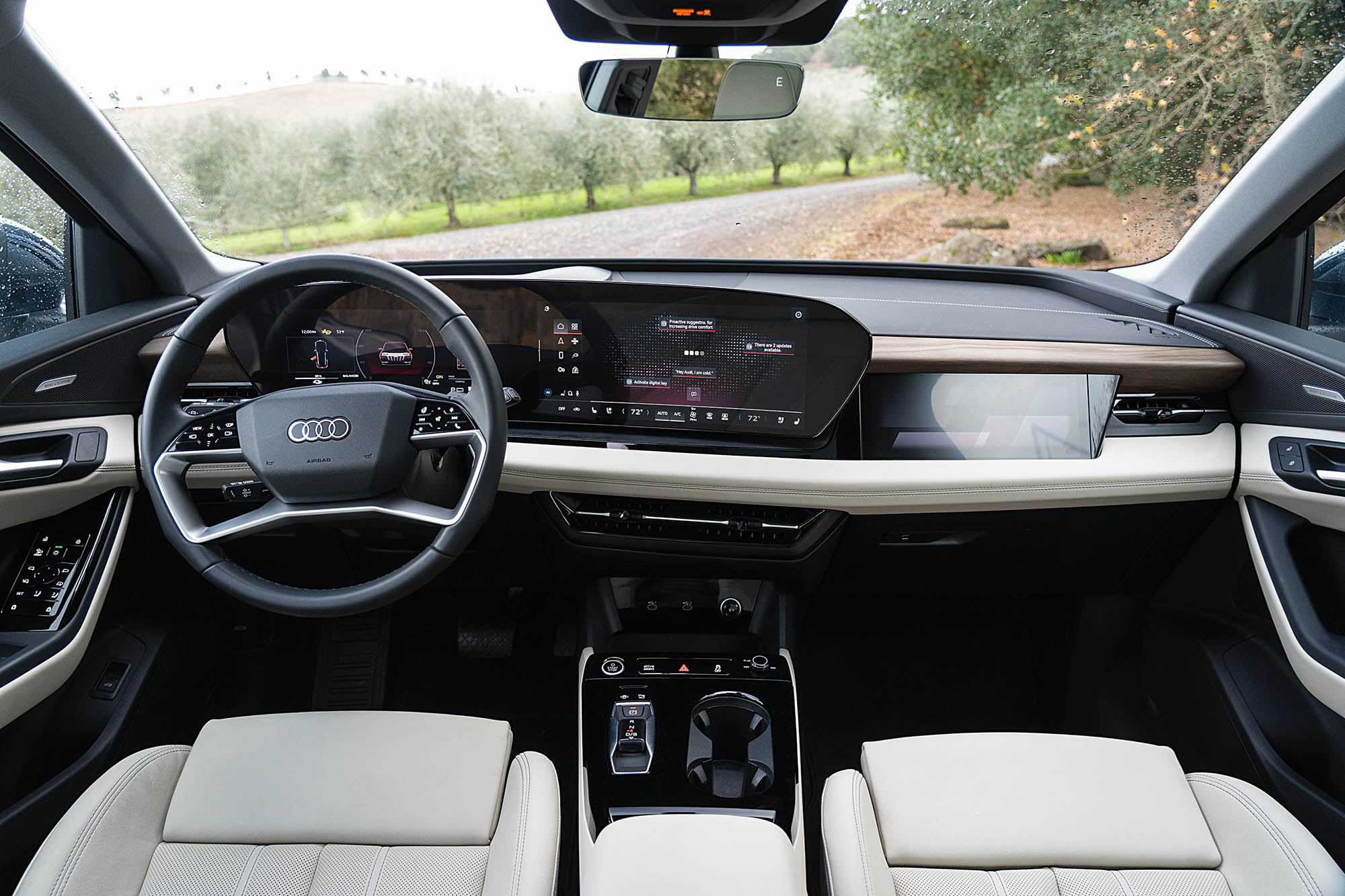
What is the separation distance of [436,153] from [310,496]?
1.17m

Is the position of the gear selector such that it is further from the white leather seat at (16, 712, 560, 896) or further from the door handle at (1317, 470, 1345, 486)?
the door handle at (1317, 470, 1345, 486)

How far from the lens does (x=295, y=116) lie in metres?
2.16

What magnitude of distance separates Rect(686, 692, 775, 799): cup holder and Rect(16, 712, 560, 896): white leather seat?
0.33 m

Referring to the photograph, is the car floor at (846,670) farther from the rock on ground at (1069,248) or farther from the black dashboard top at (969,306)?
the rock on ground at (1069,248)

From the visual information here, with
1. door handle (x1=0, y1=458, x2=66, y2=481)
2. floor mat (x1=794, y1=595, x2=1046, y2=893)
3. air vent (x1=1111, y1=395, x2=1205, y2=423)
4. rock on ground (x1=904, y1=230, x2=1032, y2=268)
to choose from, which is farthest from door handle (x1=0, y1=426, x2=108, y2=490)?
air vent (x1=1111, y1=395, x2=1205, y2=423)

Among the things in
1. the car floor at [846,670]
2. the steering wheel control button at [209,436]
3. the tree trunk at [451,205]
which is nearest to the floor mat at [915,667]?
the car floor at [846,670]

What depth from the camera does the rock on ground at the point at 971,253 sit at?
2289 millimetres

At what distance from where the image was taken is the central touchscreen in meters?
1.71

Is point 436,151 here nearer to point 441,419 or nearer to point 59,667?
point 441,419

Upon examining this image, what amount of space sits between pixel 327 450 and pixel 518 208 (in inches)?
42.2

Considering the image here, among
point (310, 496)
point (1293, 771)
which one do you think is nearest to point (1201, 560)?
point (1293, 771)

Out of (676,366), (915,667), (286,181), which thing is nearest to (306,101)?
(286,181)

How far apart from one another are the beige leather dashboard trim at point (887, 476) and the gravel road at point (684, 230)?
77 centimetres

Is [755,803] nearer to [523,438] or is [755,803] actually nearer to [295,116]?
[523,438]
